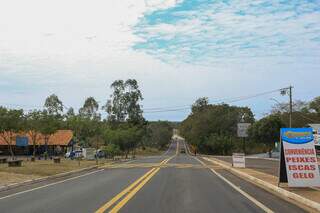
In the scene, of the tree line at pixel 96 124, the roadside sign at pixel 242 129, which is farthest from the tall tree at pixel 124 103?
the roadside sign at pixel 242 129

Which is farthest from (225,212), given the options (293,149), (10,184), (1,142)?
(1,142)

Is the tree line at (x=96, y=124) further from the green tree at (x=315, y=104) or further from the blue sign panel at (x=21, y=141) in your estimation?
the green tree at (x=315, y=104)

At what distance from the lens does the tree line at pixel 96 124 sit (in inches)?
2347

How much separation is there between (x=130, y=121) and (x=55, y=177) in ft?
314

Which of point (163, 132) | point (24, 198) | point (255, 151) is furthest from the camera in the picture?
point (163, 132)

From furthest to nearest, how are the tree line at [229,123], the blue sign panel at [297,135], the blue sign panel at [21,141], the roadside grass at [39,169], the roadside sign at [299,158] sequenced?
the tree line at [229,123]
the blue sign panel at [21,141]
the roadside grass at [39,169]
the blue sign panel at [297,135]
the roadside sign at [299,158]

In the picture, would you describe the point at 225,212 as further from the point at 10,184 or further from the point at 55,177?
the point at 55,177

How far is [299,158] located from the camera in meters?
17.9

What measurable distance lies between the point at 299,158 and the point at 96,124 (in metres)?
67.6

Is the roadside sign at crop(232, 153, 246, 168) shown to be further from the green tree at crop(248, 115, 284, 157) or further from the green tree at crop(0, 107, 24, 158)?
the green tree at crop(248, 115, 284, 157)

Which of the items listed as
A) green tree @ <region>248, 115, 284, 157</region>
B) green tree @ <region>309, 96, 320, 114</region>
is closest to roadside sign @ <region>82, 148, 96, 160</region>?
green tree @ <region>248, 115, 284, 157</region>

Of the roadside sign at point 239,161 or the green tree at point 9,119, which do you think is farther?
the green tree at point 9,119

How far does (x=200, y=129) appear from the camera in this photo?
131625 millimetres

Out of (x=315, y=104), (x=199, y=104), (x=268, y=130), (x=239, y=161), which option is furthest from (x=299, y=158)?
(x=199, y=104)
